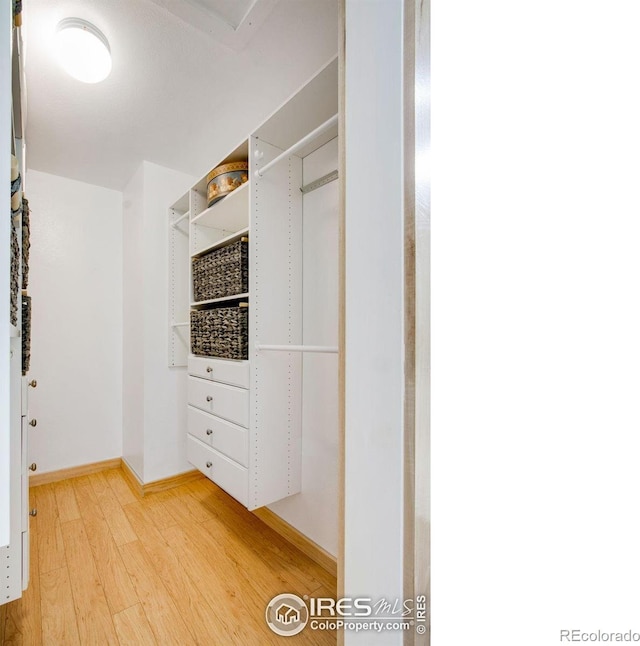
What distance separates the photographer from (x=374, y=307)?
2.56ft

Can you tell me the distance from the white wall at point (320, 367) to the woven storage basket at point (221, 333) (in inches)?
12.1

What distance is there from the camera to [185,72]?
153 centimetres

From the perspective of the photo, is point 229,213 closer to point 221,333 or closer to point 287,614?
point 221,333

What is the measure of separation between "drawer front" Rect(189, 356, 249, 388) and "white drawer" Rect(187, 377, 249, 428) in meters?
0.03

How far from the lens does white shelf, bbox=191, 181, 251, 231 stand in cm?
174

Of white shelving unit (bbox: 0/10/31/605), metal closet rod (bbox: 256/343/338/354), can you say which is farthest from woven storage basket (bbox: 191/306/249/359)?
white shelving unit (bbox: 0/10/31/605)

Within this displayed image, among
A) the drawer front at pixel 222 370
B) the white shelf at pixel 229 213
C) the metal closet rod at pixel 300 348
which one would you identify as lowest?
the drawer front at pixel 222 370

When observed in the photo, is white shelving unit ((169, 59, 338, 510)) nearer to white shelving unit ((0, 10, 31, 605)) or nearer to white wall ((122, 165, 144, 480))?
white shelving unit ((0, 10, 31, 605))

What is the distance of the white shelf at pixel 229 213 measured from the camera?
174cm

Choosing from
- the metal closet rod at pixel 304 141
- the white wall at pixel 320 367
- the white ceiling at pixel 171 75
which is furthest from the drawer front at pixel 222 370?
the white ceiling at pixel 171 75

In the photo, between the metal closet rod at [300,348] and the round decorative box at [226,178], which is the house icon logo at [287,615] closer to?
the metal closet rod at [300,348]

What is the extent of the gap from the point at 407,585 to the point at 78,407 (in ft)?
9.22

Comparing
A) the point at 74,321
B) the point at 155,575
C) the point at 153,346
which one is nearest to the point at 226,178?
the point at 153,346
